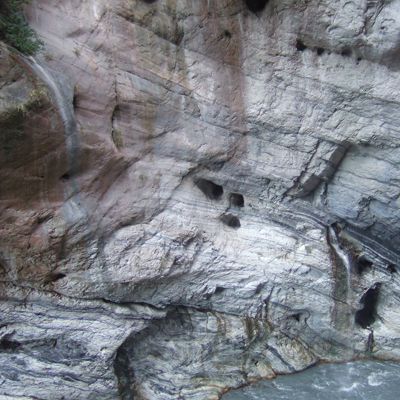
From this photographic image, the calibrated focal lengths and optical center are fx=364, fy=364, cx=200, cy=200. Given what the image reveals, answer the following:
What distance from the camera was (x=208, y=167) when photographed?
7449mm

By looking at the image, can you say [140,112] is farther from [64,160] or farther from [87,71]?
[64,160]

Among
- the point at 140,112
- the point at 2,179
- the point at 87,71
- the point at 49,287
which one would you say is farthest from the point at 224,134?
the point at 49,287

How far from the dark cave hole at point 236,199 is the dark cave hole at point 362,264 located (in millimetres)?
2975

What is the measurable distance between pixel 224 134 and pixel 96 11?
310 cm

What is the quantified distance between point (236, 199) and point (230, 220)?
1.71 ft

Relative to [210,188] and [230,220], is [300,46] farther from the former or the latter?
[230,220]

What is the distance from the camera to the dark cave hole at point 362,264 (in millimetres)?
8219

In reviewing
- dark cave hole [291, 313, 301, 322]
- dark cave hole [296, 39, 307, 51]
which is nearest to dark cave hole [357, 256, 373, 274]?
dark cave hole [291, 313, 301, 322]

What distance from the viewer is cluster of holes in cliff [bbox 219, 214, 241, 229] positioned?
802cm

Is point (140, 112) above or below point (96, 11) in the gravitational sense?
below

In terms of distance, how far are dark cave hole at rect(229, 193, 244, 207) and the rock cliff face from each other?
2 cm

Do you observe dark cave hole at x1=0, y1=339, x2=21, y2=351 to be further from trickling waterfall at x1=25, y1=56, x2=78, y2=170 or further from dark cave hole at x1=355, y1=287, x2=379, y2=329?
dark cave hole at x1=355, y1=287, x2=379, y2=329

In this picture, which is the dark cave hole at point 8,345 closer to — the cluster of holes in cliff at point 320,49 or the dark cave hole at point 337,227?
the dark cave hole at point 337,227

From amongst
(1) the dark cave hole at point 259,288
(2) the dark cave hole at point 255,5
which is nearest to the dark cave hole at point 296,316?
(1) the dark cave hole at point 259,288
